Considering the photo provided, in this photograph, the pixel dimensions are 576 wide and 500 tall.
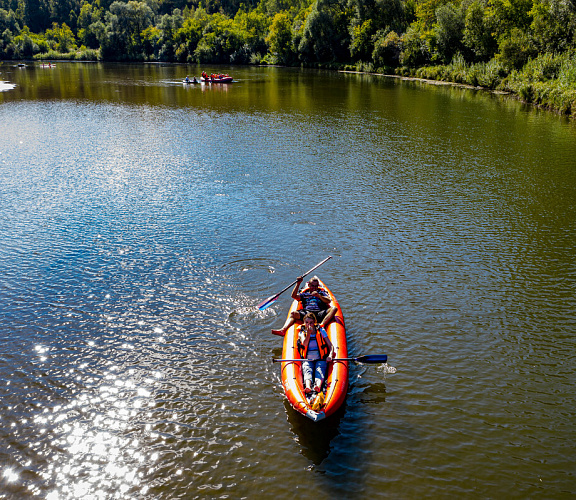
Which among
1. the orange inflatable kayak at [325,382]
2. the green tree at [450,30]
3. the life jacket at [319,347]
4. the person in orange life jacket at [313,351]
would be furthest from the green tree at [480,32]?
the life jacket at [319,347]

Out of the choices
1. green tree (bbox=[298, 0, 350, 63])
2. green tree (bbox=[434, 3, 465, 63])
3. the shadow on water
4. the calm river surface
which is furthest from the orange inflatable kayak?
green tree (bbox=[298, 0, 350, 63])

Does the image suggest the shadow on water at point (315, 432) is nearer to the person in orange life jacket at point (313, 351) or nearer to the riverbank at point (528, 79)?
the person in orange life jacket at point (313, 351)

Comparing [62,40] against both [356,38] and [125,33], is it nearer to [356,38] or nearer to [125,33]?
[125,33]

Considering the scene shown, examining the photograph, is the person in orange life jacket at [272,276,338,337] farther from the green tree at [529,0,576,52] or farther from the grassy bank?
the green tree at [529,0,576,52]

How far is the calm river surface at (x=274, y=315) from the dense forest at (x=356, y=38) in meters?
24.7

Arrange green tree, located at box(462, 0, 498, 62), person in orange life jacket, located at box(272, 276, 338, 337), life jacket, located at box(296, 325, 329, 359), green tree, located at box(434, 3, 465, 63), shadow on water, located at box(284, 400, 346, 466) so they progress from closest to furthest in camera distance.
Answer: shadow on water, located at box(284, 400, 346, 466)
life jacket, located at box(296, 325, 329, 359)
person in orange life jacket, located at box(272, 276, 338, 337)
green tree, located at box(462, 0, 498, 62)
green tree, located at box(434, 3, 465, 63)

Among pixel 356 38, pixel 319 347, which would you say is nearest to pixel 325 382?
pixel 319 347

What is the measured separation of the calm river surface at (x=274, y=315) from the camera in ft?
31.7

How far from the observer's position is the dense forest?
50.8m

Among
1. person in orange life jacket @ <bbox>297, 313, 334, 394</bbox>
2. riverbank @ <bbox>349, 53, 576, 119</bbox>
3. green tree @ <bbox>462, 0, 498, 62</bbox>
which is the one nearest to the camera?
person in orange life jacket @ <bbox>297, 313, 334, 394</bbox>

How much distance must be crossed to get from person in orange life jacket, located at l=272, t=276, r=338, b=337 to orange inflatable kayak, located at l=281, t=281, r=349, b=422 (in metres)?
0.27

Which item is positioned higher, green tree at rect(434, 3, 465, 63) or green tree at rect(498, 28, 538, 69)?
green tree at rect(434, 3, 465, 63)

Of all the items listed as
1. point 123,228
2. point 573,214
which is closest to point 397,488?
point 123,228

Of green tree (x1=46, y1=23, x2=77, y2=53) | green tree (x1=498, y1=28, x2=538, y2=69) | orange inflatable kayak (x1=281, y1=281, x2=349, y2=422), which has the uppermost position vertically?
green tree (x1=46, y1=23, x2=77, y2=53)
